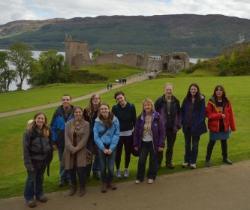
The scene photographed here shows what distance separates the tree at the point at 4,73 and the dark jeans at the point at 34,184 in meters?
80.8

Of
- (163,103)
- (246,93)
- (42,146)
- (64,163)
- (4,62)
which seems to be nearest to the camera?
(42,146)

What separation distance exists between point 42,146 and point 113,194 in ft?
5.81

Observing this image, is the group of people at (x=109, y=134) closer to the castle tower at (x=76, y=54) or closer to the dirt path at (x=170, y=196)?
the dirt path at (x=170, y=196)

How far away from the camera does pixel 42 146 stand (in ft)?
29.6

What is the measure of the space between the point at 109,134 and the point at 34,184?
185cm

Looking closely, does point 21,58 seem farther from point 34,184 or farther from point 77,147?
point 34,184

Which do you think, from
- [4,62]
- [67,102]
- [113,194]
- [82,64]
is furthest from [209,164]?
[82,64]

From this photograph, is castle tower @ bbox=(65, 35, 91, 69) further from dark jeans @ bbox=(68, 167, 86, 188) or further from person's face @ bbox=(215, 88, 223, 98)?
dark jeans @ bbox=(68, 167, 86, 188)

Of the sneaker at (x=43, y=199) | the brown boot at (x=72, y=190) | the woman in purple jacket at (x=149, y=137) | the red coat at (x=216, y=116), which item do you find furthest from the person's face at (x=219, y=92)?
the sneaker at (x=43, y=199)

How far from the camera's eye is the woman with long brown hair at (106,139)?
31.4 ft

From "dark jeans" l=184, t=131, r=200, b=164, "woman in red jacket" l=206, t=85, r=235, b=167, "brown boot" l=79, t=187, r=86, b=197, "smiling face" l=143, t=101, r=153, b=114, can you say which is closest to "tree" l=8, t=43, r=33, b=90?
"dark jeans" l=184, t=131, r=200, b=164

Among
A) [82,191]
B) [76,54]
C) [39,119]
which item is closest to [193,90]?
[82,191]

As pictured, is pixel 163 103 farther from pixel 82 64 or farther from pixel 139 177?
pixel 82 64

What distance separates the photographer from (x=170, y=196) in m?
9.22
